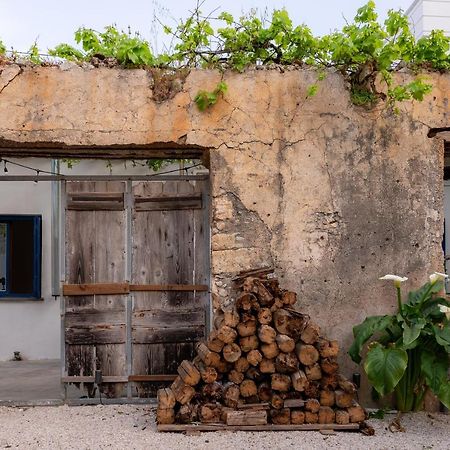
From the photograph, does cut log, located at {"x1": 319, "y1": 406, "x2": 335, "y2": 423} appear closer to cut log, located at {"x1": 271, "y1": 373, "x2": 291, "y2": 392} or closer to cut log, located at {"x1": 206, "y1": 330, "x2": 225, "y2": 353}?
cut log, located at {"x1": 271, "y1": 373, "x2": 291, "y2": 392}

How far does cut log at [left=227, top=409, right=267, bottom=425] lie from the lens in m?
4.35

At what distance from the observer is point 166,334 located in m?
5.43

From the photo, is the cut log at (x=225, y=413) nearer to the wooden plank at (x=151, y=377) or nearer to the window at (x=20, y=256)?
the wooden plank at (x=151, y=377)

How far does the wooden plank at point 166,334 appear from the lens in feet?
17.7

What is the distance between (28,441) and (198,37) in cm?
342

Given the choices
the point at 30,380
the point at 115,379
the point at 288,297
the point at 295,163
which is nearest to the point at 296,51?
the point at 295,163

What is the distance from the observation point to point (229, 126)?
16.5ft

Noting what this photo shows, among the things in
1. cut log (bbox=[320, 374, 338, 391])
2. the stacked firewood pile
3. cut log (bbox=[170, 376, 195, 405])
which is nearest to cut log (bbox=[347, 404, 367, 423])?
the stacked firewood pile

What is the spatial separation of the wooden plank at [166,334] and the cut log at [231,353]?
1047mm

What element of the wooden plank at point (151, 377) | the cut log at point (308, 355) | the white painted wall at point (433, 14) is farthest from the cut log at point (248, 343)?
the white painted wall at point (433, 14)

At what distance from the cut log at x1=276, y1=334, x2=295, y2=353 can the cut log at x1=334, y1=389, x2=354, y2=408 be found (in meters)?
0.49

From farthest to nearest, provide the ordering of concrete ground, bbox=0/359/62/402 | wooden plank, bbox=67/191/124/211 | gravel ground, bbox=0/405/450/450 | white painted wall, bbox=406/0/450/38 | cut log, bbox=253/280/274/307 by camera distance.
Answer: white painted wall, bbox=406/0/450/38 → concrete ground, bbox=0/359/62/402 → wooden plank, bbox=67/191/124/211 → cut log, bbox=253/280/274/307 → gravel ground, bbox=0/405/450/450

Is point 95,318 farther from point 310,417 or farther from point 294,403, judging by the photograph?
point 310,417

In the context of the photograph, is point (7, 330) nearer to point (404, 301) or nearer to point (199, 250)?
point (199, 250)
